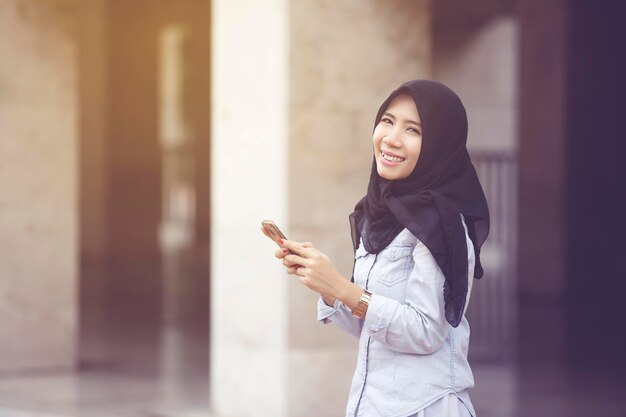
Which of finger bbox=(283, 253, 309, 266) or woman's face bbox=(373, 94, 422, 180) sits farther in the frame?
woman's face bbox=(373, 94, 422, 180)

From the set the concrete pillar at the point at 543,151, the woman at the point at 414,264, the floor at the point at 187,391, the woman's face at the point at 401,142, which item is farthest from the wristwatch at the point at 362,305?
the concrete pillar at the point at 543,151

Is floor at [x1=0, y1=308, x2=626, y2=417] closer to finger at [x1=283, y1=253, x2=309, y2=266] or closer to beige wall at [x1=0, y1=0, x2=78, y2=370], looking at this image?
beige wall at [x1=0, y1=0, x2=78, y2=370]

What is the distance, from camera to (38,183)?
408 inches

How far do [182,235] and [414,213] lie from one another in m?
27.2

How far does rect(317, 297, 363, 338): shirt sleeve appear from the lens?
3764 millimetres

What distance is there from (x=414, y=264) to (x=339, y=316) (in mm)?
344

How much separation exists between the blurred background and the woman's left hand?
13.8ft

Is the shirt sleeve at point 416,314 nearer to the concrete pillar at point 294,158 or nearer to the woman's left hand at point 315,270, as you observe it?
the woman's left hand at point 315,270

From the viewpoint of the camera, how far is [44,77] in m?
10.4

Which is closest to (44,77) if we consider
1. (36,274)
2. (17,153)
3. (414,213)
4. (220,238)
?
(17,153)

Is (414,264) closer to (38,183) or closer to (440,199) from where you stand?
(440,199)

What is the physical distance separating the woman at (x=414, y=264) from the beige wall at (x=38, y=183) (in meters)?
6.93

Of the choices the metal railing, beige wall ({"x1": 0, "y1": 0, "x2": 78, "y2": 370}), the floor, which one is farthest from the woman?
the metal railing

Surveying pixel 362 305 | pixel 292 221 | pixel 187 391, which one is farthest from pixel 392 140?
pixel 187 391
